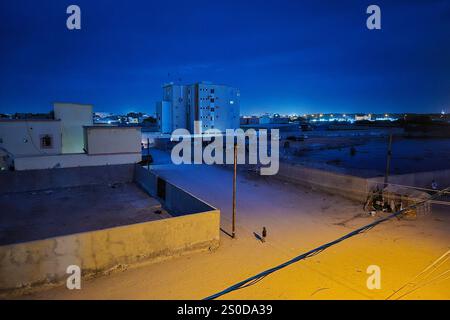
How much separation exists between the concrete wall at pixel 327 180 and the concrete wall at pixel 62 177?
10.4 metres

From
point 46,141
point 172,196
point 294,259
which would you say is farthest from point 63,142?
point 294,259

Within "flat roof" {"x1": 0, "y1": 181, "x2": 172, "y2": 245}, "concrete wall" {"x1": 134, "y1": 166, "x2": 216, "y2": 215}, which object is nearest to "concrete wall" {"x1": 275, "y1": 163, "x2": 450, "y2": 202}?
"concrete wall" {"x1": 134, "y1": 166, "x2": 216, "y2": 215}

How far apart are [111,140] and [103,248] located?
15.4 meters

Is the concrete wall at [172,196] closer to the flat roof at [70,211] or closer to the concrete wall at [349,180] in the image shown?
the flat roof at [70,211]

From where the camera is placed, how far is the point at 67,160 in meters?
18.8

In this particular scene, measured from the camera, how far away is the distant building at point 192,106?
2224 inches

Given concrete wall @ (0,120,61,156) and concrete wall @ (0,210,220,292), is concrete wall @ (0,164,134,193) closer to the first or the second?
concrete wall @ (0,120,61,156)

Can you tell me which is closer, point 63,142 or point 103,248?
point 103,248

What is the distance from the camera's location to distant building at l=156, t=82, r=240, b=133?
2224 inches

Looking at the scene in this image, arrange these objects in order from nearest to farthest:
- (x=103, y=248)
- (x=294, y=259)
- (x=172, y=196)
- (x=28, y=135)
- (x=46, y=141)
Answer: (x=103, y=248) → (x=294, y=259) → (x=172, y=196) → (x=28, y=135) → (x=46, y=141)

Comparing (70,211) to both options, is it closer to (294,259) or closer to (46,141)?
(294,259)

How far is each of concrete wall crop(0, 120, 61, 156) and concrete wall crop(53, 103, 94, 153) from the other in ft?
3.61

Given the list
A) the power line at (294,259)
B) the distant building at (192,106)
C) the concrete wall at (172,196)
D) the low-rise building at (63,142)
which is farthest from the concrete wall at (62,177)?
the distant building at (192,106)
